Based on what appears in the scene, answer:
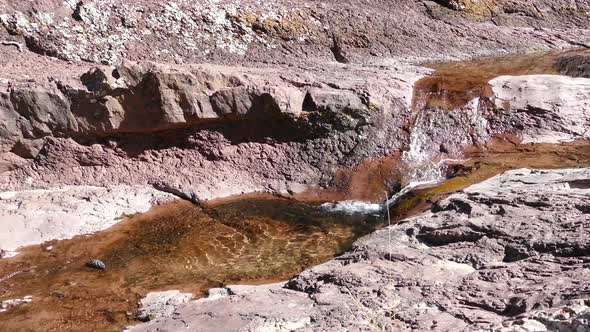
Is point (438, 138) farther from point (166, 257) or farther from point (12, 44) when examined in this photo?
point (12, 44)

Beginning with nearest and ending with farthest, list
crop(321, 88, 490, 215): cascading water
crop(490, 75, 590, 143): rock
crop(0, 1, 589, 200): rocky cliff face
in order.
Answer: crop(0, 1, 589, 200): rocky cliff face
crop(321, 88, 490, 215): cascading water
crop(490, 75, 590, 143): rock

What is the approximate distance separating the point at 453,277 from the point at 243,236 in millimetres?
2978

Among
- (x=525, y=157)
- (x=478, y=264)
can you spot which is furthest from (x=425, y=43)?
(x=478, y=264)

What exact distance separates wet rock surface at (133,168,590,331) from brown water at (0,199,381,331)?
889 millimetres

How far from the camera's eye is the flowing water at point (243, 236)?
5664 millimetres

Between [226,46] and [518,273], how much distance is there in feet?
26.2

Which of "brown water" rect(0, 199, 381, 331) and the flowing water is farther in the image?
the flowing water

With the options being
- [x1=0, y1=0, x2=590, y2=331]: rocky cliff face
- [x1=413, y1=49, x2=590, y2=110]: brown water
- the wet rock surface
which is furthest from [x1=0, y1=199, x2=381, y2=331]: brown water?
[x1=413, y1=49, x2=590, y2=110]: brown water

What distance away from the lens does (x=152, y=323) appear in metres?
4.73

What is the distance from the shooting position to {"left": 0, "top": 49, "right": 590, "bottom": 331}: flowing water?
18.6 feet

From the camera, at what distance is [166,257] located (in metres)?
6.45

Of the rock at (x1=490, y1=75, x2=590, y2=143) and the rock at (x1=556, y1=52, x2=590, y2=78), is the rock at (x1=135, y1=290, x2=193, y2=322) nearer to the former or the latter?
the rock at (x1=490, y1=75, x2=590, y2=143)

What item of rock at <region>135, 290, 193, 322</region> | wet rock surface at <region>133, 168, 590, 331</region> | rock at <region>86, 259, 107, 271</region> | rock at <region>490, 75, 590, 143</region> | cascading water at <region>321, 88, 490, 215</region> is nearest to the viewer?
wet rock surface at <region>133, 168, 590, 331</region>

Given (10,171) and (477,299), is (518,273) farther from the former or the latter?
(10,171)
